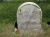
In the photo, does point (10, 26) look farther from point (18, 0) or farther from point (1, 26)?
point (18, 0)

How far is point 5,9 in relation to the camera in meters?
1.69

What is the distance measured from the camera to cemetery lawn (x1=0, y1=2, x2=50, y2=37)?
136 cm

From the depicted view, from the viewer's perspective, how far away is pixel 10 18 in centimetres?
158

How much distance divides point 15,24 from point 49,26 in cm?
37

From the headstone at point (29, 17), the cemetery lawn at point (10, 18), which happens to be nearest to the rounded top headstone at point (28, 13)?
the headstone at point (29, 17)

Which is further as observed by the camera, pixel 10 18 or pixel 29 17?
pixel 10 18

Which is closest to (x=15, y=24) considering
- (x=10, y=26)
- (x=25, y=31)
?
(x=10, y=26)

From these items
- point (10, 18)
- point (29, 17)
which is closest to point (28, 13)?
point (29, 17)

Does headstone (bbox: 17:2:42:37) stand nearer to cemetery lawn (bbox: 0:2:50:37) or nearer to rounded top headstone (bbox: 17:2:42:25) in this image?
rounded top headstone (bbox: 17:2:42:25)

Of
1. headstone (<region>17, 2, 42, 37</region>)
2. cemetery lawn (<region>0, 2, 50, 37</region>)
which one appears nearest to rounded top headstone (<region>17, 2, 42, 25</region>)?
headstone (<region>17, 2, 42, 37</region>)

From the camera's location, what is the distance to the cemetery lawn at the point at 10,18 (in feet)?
4.46

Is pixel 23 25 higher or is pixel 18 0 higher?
pixel 18 0

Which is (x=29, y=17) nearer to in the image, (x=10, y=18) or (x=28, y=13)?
(x=28, y=13)

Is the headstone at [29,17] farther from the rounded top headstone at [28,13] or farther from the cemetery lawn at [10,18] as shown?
the cemetery lawn at [10,18]
